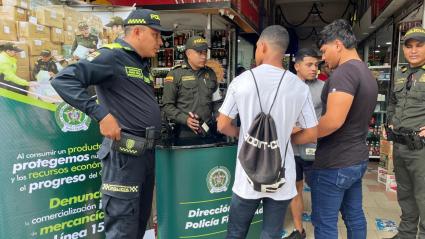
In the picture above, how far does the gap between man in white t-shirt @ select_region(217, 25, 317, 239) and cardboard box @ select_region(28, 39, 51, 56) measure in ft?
3.36

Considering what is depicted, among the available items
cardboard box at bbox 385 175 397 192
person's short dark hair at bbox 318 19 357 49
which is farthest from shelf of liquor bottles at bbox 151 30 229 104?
person's short dark hair at bbox 318 19 357 49

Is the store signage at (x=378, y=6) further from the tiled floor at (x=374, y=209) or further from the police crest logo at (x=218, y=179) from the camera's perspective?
the police crest logo at (x=218, y=179)

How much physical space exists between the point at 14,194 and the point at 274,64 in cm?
148

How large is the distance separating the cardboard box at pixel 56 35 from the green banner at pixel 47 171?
0.35 metres

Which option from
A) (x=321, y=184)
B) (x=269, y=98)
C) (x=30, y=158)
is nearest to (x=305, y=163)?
(x=321, y=184)

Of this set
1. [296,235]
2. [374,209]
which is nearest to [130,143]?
[296,235]

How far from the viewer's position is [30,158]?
1.82m

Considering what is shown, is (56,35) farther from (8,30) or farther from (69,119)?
(69,119)

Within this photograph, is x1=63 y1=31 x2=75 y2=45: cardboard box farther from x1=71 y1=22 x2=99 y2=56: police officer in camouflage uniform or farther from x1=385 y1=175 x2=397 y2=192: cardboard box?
x1=385 y1=175 x2=397 y2=192: cardboard box

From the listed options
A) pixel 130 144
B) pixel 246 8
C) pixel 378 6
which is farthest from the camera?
pixel 378 6

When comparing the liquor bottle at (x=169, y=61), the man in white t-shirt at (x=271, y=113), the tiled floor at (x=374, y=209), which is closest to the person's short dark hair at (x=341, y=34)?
the man in white t-shirt at (x=271, y=113)

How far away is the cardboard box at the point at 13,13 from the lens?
163cm

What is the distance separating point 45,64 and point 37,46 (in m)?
0.10

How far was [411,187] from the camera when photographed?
2477mm
